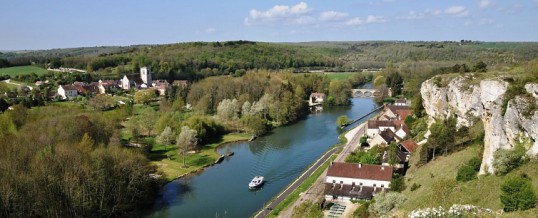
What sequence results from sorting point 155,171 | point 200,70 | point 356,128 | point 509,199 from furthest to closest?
point 200,70, point 356,128, point 155,171, point 509,199

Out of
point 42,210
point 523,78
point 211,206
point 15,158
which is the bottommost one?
point 211,206

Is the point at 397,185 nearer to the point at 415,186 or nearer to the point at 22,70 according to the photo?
the point at 415,186

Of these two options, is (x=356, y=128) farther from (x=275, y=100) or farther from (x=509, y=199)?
(x=509, y=199)

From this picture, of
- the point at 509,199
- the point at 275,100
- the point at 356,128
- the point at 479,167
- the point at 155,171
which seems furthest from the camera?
the point at 275,100

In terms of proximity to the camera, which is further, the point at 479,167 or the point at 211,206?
the point at 211,206

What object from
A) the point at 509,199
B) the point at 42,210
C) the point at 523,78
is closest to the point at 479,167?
the point at 523,78

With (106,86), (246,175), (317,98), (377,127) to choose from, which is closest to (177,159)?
(246,175)

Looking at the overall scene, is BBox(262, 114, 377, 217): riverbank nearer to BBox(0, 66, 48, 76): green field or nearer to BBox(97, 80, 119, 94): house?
BBox(97, 80, 119, 94): house
